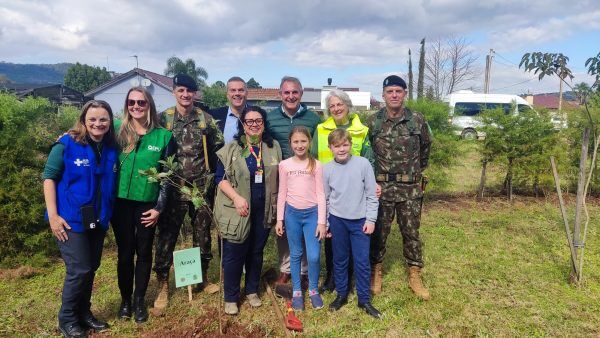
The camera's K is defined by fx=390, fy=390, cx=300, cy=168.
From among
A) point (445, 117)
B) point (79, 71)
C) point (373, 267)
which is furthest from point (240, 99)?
point (79, 71)

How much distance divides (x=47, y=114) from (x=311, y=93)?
50811mm

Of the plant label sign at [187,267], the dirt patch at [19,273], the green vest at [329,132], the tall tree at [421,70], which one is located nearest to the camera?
the plant label sign at [187,267]

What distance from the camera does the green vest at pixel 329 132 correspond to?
3658 millimetres

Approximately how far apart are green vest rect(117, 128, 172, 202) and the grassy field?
115 centimetres

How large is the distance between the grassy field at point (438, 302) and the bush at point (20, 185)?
35cm

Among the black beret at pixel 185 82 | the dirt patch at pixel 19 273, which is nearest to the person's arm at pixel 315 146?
the black beret at pixel 185 82

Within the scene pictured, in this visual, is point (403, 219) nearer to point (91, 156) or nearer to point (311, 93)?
point (91, 156)

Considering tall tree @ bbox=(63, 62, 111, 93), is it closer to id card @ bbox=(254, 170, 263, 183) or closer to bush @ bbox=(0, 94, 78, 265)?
bush @ bbox=(0, 94, 78, 265)

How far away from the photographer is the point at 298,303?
3.71 m

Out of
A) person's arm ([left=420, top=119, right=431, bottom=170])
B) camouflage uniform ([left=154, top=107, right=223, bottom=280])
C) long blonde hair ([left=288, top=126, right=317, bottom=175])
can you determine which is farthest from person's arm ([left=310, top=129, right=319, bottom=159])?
person's arm ([left=420, top=119, right=431, bottom=170])

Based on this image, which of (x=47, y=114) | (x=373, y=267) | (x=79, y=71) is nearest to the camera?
(x=373, y=267)

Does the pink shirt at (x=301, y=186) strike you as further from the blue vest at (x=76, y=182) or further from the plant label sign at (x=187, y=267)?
the blue vest at (x=76, y=182)

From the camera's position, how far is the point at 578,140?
8172 millimetres

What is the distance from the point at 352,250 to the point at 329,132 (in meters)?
1.13
